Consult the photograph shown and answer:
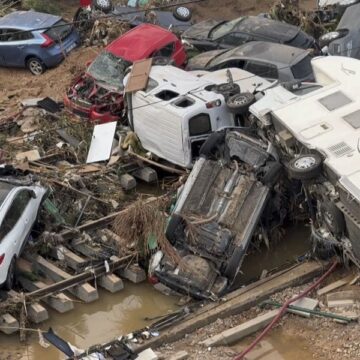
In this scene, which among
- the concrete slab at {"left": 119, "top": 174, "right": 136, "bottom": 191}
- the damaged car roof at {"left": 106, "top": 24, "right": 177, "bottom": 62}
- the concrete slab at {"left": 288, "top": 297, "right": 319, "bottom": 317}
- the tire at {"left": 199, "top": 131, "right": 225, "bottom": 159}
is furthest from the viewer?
the damaged car roof at {"left": 106, "top": 24, "right": 177, "bottom": 62}

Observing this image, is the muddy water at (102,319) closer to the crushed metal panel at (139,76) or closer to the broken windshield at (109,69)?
the crushed metal panel at (139,76)

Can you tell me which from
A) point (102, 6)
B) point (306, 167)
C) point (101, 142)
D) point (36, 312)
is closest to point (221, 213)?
point (306, 167)

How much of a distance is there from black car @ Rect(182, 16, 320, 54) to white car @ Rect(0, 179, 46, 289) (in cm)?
724

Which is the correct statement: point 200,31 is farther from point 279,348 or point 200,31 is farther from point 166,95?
point 279,348

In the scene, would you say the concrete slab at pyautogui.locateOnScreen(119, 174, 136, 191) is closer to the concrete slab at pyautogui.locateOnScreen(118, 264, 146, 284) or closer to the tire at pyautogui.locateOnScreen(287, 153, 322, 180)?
the concrete slab at pyautogui.locateOnScreen(118, 264, 146, 284)

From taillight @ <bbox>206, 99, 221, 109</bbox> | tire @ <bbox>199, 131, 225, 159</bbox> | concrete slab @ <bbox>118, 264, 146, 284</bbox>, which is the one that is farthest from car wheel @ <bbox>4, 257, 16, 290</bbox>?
taillight @ <bbox>206, 99, 221, 109</bbox>

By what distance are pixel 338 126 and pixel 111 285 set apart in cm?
418

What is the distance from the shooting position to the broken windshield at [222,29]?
19094mm

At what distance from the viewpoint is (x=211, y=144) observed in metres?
13.1

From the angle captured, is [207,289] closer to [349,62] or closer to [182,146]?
[182,146]

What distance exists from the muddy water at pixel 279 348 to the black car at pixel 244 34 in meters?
8.61

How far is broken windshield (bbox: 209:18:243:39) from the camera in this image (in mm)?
19094

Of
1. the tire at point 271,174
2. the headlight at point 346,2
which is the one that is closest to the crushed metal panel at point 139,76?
the tire at point 271,174

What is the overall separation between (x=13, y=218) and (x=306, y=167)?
4.48 metres
